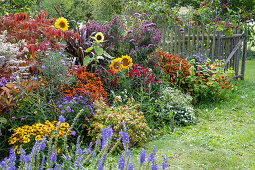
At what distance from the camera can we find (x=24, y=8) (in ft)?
25.4

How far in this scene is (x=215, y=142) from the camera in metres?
3.52

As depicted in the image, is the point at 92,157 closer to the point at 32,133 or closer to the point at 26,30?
the point at 32,133

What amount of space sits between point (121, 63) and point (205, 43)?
4160 mm

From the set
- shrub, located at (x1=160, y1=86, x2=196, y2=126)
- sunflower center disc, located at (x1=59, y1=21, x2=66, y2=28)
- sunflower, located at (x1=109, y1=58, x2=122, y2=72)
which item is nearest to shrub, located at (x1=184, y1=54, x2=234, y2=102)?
shrub, located at (x1=160, y1=86, x2=196, y2=126)

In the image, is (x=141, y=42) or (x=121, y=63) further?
(x=141, y=42)

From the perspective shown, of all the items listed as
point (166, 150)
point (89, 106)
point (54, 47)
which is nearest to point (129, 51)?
point (54, 47)

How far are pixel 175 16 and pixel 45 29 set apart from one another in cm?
628

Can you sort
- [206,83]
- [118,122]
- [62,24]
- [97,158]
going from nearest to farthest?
[97,158], [118,122], [62,24], [206,83]

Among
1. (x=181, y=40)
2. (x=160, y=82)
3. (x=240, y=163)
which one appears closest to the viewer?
(x=240, y=163)

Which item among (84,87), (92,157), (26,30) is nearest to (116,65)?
(84,87)

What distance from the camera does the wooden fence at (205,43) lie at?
7.25 meters

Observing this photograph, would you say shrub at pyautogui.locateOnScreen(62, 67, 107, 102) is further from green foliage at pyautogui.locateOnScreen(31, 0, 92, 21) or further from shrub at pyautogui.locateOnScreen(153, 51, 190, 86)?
green foliage at pyautogui.locateOnScreen(31, 0, 92, 21)

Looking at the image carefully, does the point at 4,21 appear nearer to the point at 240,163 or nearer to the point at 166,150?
the point at 166,150

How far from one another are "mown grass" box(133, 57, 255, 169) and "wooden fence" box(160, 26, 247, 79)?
8.39 ft
